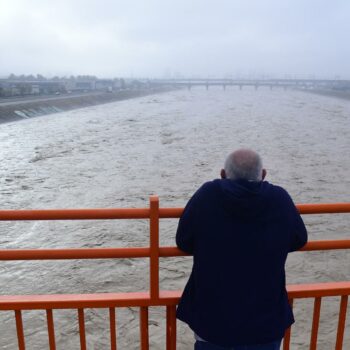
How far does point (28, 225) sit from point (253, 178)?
11248 mm

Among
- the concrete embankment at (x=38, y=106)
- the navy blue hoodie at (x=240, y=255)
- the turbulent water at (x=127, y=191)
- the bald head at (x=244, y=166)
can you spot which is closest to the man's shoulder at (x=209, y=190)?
the navy blue hoodie at (x=240, y=255)

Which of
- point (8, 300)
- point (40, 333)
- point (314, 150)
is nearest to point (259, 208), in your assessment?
point (8, 300)

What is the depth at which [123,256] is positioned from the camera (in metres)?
2.62

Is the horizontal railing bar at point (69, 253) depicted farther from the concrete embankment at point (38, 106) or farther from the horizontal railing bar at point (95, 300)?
the concrete embankment at point (38, 106)

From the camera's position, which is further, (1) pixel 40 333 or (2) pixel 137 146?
(2) pixel 137 146

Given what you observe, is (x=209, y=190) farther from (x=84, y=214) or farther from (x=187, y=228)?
(x=84, y=214)

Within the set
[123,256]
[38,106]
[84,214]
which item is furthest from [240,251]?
[38,106]

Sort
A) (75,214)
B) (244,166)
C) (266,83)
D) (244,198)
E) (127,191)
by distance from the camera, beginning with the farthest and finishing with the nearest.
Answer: (266,83), (127,191), (75,214), (244,166), (244,198)

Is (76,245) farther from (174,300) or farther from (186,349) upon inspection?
(174,300)

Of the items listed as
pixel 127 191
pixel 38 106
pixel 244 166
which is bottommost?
pixel 127 191

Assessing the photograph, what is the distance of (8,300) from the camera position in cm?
270

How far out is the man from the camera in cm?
204

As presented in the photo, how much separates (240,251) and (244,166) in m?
0.45

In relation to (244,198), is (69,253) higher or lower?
lower
